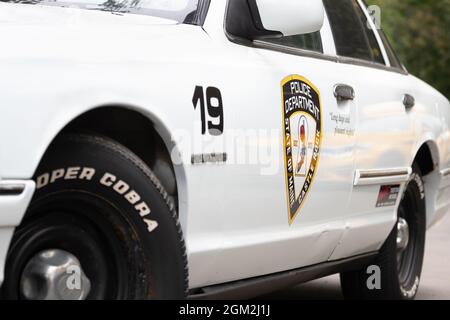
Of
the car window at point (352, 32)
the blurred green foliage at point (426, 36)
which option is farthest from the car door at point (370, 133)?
the blurred green foliage at point (426, 36)

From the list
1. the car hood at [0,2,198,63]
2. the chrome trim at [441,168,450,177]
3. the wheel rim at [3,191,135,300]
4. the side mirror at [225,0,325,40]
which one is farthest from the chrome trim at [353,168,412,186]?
the wheel rim at [3,191,135,300]

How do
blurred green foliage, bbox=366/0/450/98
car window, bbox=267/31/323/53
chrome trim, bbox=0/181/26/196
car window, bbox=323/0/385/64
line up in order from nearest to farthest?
chrome trim, bbox=0/181/26/196, car window, bbox=267/31/323/53, car window, bbox=323/0/385/64, blurred green foliage, bbox=366/0/450/98

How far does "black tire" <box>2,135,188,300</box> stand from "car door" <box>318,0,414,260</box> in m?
1.65

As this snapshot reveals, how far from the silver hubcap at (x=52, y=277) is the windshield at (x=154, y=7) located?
3.73ft

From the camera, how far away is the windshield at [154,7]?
13.7 feet

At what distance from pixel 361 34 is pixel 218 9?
1.71 m

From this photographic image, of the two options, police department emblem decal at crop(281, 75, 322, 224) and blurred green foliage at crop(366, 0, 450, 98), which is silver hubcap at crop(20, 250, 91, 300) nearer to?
police department emblem decal at crop(281, 75, 322, 224)

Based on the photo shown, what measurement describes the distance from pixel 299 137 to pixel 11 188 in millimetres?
1664

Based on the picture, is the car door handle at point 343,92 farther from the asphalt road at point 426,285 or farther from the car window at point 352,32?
the asphalt road at point 426,285

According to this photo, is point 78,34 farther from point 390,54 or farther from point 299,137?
point 390,54

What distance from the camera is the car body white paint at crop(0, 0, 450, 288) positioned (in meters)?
3.14

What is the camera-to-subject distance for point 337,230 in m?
4.97

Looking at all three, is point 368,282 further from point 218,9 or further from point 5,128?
point 5,128
